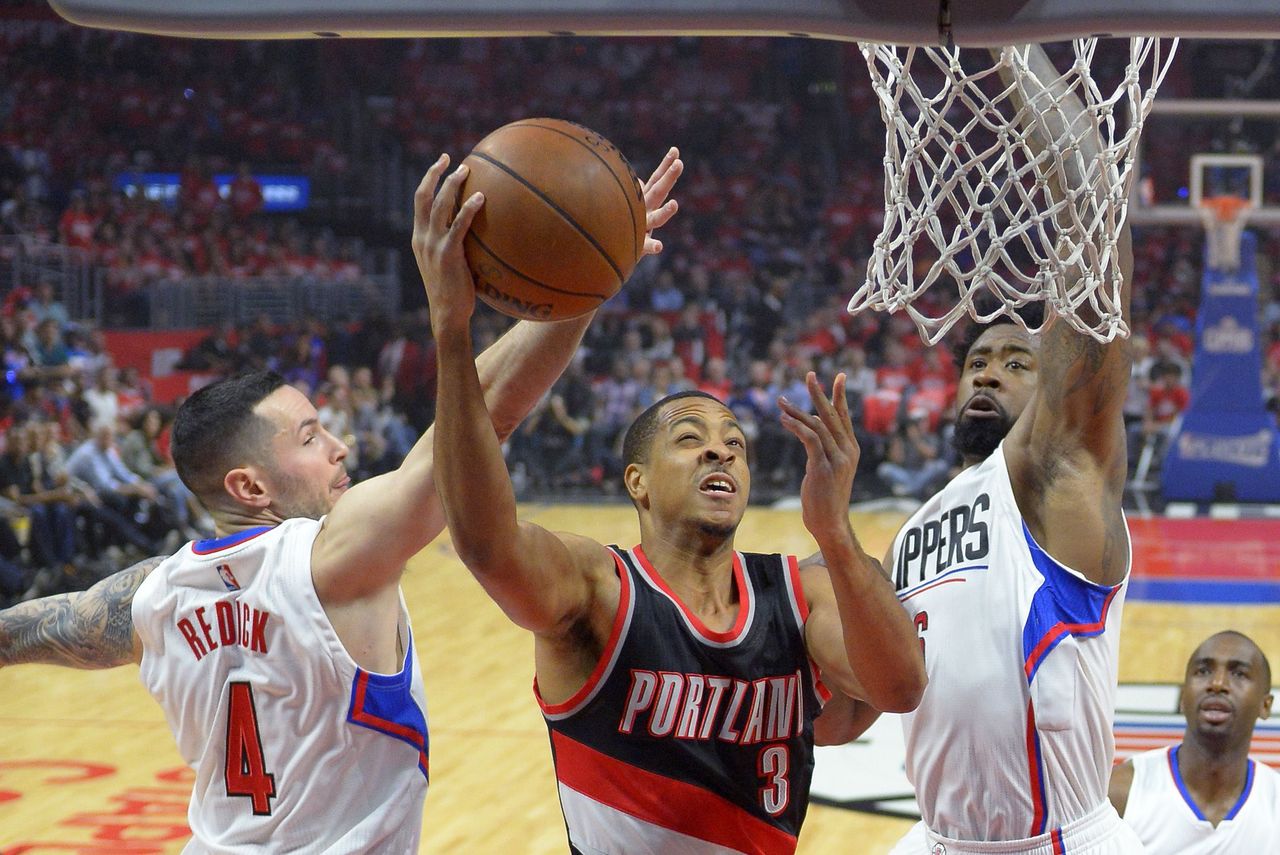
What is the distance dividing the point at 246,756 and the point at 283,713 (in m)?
0.11

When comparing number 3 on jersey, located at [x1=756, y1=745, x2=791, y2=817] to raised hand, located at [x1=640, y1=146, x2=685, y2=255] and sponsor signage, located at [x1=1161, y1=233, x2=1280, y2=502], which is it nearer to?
raised hand, located at [x1=640, y1=146, x2=685, y2=255]

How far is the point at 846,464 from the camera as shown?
7.54 feet

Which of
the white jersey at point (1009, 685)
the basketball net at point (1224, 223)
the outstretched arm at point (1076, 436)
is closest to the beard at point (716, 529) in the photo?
the white jersey at point (1009, 685)

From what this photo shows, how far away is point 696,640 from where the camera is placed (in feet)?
8.59

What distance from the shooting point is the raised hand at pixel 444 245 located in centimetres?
210

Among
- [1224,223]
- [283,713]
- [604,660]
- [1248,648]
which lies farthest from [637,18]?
[1224,223]

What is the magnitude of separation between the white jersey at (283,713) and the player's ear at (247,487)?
0.09 metres

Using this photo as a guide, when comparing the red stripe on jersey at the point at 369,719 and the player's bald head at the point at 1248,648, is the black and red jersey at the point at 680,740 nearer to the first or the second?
the red stripe on jersey at the point at 369,719

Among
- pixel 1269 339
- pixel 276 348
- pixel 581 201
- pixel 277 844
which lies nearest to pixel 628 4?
pixel 581 201

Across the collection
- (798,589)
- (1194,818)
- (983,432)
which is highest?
(983,432)

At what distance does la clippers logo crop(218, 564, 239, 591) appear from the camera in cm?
260

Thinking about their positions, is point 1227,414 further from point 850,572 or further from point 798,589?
point 850,572

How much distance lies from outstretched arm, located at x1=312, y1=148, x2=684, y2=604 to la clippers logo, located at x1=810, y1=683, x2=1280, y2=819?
320cm

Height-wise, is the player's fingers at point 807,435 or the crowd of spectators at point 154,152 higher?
the crowd of spectators at point 154,152
